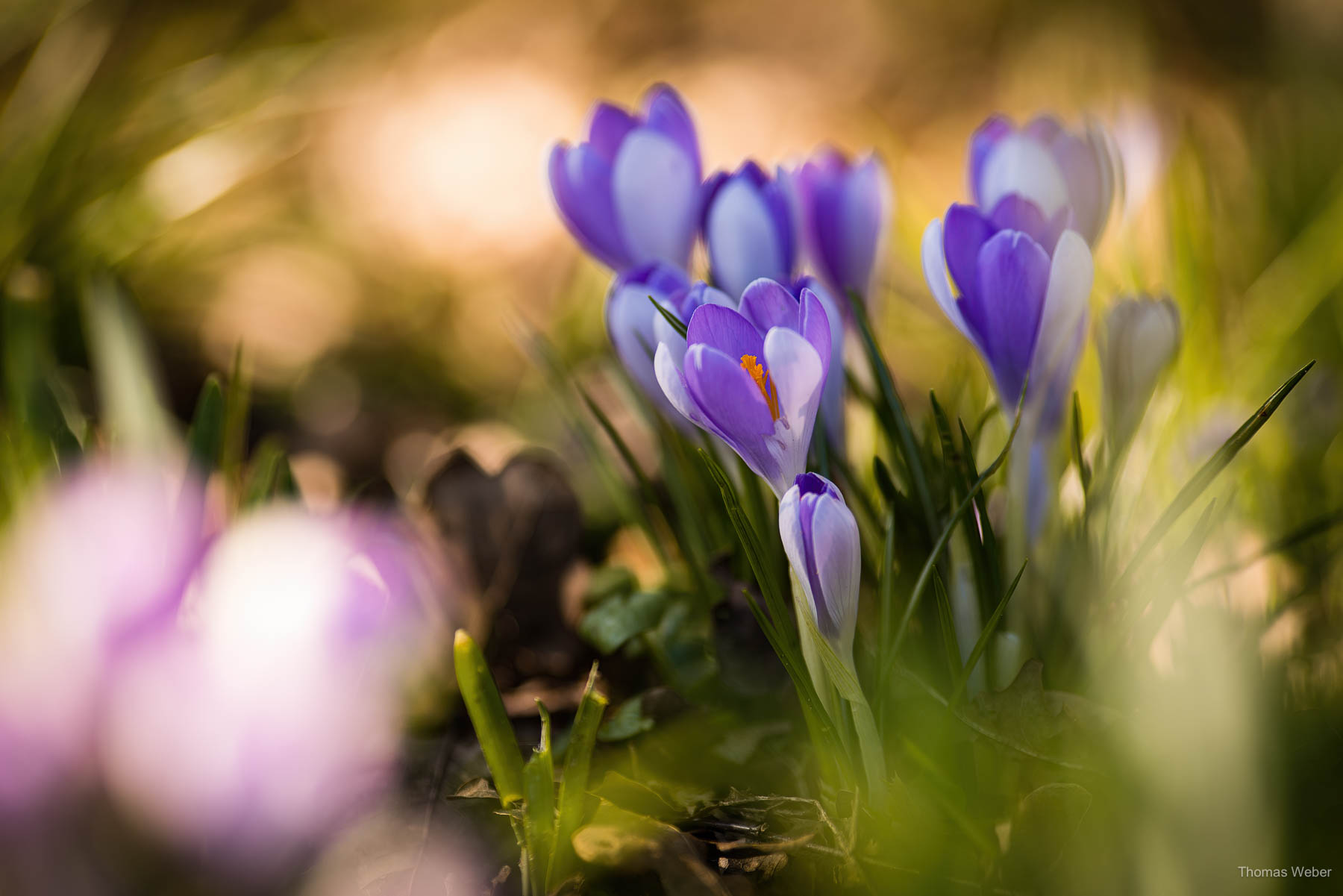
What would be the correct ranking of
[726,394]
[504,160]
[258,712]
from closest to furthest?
1. [726,394]
2. [258,712]
3. [504,160]

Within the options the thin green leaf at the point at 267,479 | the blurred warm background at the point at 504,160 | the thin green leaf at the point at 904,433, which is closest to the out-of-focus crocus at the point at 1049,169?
the thin green leaf at the point at 904,433

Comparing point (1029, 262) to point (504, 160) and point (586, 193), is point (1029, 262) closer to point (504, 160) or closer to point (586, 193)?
point (586, 193)

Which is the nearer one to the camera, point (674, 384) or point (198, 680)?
point (674, 384)

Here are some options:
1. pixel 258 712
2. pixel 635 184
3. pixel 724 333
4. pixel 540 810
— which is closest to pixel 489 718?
pixel 540 810

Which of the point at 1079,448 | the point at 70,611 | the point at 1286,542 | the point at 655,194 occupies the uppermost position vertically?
the point at 655,194

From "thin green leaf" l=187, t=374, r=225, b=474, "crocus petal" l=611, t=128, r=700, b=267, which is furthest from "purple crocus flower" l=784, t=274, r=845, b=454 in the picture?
"thin green leaf" l=187, t=374, r=225, b=474

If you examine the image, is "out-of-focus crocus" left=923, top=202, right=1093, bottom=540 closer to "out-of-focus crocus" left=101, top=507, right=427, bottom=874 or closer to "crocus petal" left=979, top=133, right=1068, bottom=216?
"crocus petal" left=979, top=133, right=1068, bottom=216

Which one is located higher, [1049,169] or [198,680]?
[1049,169]
